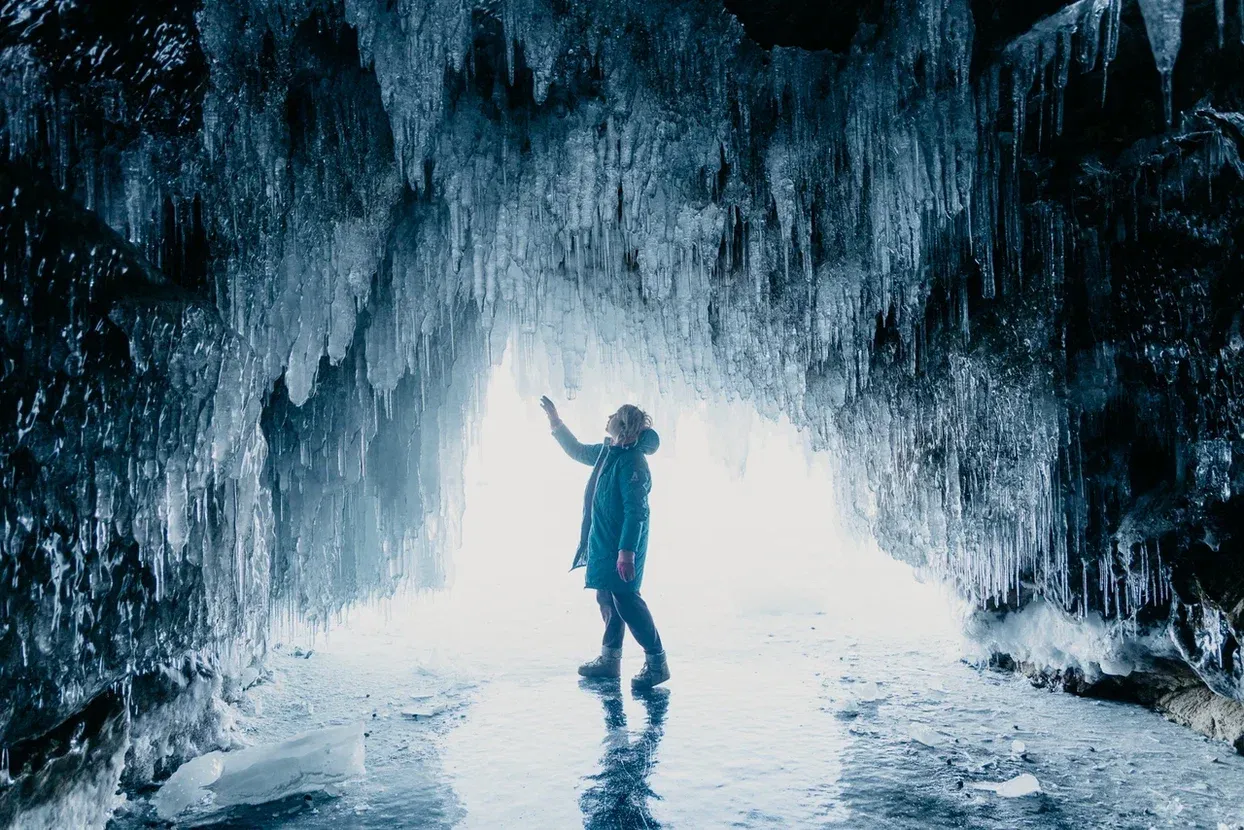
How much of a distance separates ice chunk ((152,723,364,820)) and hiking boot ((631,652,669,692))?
6.29ft

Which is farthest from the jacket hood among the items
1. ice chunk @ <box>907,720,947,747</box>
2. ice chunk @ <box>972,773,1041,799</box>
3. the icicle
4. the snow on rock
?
the icicle

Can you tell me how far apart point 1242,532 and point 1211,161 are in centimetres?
194

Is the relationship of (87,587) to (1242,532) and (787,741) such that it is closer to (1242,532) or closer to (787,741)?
(787,741)

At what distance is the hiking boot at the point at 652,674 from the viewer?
186 inches

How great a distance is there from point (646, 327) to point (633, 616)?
2.78m

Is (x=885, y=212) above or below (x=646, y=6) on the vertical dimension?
below

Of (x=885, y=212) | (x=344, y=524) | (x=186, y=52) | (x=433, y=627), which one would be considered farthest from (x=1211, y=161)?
(x=433, y=627)

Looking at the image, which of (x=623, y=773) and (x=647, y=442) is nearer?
(x=623, y=773)

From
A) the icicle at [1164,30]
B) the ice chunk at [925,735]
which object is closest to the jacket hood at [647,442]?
the ice chunk at [925,735]

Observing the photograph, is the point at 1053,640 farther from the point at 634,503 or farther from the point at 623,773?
the point at 623,773

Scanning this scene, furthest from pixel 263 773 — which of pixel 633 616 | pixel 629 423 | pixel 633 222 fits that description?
pixel 633 222

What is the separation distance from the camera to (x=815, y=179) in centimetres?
438

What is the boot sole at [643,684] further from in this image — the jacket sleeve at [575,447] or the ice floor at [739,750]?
the jacket sleeve at [575,447]

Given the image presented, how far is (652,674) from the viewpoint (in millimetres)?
4738
